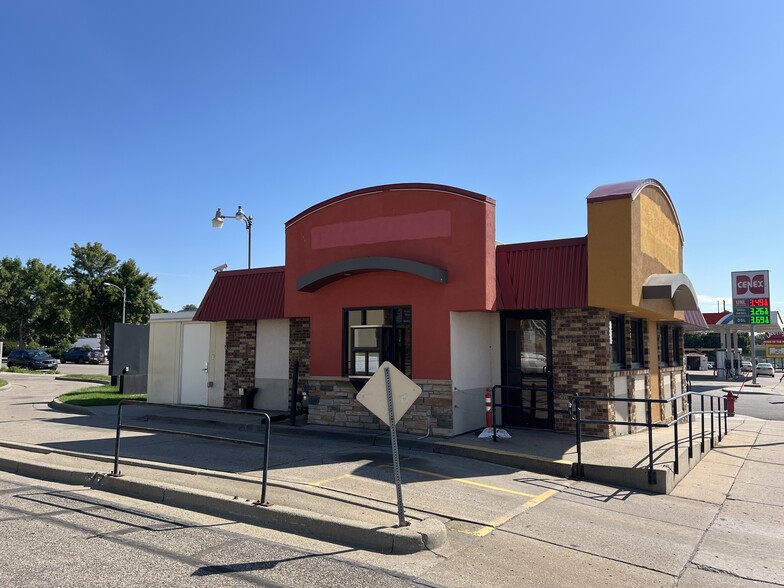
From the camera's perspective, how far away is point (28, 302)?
203 ft

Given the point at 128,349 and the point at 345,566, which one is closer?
the point at 345,566

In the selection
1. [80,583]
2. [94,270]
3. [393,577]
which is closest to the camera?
[80,583]

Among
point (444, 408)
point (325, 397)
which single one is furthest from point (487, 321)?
point (325, 397)

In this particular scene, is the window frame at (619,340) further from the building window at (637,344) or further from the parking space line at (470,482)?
the parking space line at (470,482)

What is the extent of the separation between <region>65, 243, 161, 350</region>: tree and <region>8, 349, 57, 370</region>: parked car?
9969mm

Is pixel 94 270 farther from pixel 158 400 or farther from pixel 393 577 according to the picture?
pixel 393 577

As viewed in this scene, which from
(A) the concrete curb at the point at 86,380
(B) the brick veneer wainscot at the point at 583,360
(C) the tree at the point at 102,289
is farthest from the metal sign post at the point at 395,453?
(C) the tree at the point at 102,289

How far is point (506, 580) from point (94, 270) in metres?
55.8

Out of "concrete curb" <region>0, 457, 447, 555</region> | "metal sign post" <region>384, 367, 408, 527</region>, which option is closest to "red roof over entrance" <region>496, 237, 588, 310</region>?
"metal sign post" <region>384, 367, 408, 527</region>

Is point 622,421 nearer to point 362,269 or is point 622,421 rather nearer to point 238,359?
point 362,269

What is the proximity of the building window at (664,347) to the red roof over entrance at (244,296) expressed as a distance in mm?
10719

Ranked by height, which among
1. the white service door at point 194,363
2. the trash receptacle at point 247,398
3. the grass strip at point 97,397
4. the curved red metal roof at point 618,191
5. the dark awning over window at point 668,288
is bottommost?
the grass strip at point 97,397

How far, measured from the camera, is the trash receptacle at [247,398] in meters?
15.9

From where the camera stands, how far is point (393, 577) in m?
5.11
